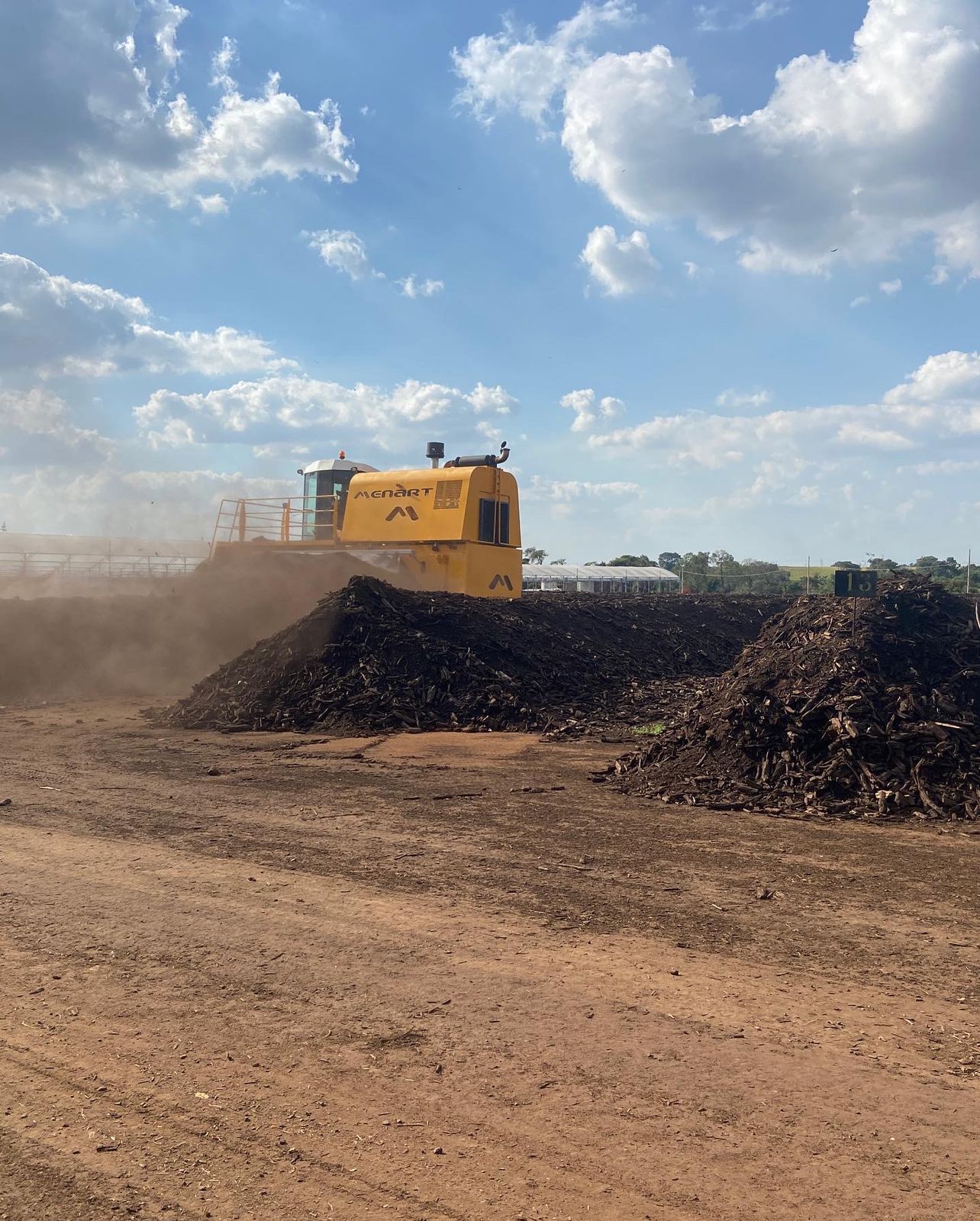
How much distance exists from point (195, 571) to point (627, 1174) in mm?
22046

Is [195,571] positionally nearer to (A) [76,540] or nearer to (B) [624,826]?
(B) [624,826]

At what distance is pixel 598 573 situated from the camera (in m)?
68.9

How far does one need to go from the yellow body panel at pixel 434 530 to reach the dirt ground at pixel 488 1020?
510 inches

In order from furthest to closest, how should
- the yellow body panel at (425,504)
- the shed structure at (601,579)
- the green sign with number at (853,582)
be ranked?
the shed structure at (601,579), the yellow body panel at (425,504), the green sign with number at (853,582)

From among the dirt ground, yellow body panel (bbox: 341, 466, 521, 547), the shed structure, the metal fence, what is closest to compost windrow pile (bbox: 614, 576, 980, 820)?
the dirt ground

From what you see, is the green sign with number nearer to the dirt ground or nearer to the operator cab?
the dirt ground

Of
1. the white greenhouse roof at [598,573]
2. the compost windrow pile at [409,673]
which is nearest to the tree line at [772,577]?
the white greenhouse roof at [598,573]

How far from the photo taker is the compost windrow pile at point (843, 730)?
9.81m

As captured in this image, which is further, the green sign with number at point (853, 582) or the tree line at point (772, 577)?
the tree line at point (772, 577)

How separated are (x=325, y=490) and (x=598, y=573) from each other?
150ft

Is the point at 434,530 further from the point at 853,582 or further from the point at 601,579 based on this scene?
the point at 601,579

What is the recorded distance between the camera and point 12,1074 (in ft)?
14.2

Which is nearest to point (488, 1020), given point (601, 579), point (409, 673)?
point (409, 673)

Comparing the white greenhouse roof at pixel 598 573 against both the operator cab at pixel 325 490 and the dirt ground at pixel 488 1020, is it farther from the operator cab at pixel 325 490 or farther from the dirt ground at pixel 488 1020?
the dirt ground at pixel 488 1020
